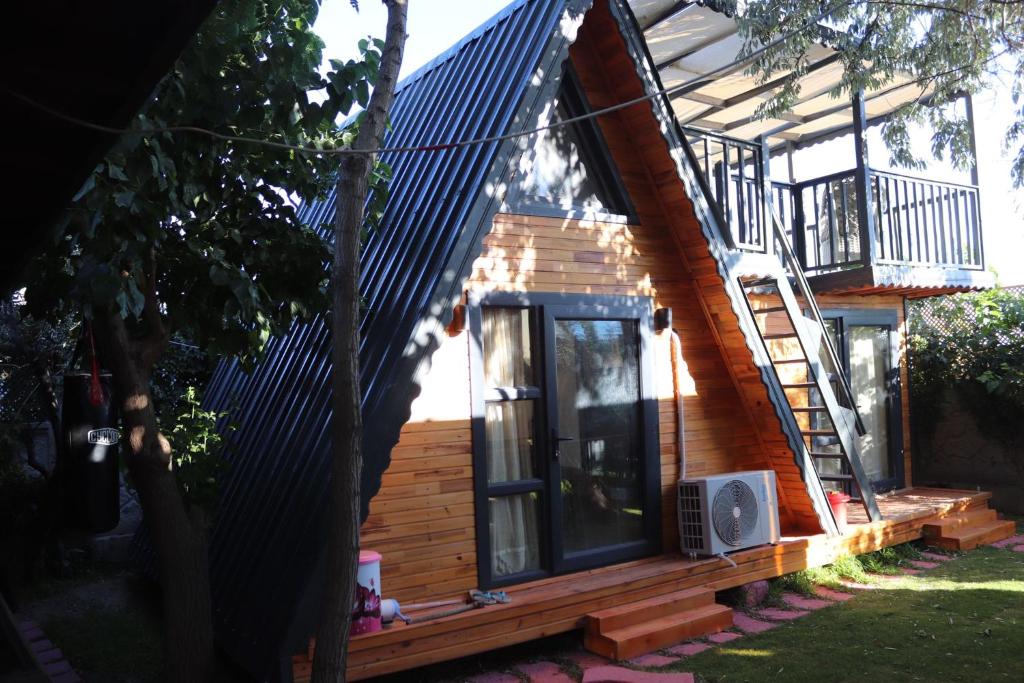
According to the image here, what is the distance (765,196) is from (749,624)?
3743 millimetres

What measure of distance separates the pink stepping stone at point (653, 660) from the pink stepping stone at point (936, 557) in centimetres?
373

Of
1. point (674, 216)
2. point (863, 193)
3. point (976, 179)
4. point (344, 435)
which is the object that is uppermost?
point (976, 179)

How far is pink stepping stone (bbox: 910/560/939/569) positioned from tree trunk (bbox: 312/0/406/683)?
5.88 meters

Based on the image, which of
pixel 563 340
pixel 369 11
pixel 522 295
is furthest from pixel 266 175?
pixel 563 340

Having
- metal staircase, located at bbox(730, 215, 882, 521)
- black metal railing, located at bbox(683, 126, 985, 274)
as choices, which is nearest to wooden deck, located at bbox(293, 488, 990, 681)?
metal staircase, located at bbox(730, 215, 882, 521)

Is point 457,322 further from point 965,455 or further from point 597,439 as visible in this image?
point 965,455

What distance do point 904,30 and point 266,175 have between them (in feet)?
18.8

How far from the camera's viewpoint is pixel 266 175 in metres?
4.60

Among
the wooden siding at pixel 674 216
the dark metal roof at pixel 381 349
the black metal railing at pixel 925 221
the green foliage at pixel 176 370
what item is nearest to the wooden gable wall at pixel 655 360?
the wooden siding at pixel 674 216

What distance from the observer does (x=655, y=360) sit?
6.67 meters

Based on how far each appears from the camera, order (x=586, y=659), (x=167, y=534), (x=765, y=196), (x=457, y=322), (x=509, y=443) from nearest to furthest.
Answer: (x=167, y=534), (x=586, y=659), (x=457, y=322), (x=509, y=443), (x=765, y=196)

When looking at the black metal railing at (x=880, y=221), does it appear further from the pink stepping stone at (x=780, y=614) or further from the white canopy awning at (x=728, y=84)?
the pink stepping stone at (x=780, y=614)

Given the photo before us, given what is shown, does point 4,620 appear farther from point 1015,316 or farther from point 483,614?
point 1015,316

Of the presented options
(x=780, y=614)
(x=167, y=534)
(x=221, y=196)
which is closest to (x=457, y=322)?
(x=221, y=196)
